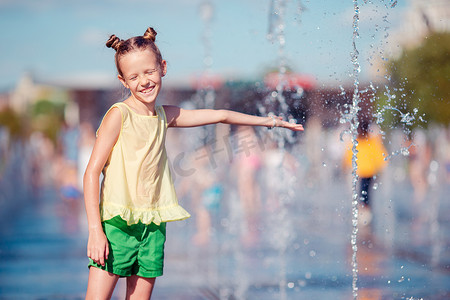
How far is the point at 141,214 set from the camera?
246 centimetres

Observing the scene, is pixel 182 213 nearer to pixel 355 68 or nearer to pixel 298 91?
pixel 355 68

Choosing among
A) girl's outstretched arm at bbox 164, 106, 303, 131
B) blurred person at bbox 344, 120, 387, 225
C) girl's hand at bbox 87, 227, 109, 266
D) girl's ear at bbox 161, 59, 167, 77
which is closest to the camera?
girl's hand at bbox 87, 227, 109, 266

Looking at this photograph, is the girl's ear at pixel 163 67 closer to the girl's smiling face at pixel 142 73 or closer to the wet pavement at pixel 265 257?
the girl's smiling face at pixel 142 73

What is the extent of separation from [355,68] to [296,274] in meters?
1.74

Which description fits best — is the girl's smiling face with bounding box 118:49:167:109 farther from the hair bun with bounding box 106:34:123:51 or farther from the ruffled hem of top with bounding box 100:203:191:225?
the ruffled hem of top with bounding box 100:203:191:225

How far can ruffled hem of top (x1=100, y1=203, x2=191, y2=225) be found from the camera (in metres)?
2.42

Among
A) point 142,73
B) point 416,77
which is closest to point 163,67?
point 142,73

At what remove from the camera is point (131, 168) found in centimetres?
247

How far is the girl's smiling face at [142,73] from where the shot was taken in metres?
2.47

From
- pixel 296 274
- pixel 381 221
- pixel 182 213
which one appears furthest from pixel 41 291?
pixel 381 221

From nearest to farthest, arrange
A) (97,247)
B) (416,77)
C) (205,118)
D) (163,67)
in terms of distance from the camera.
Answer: (97,247), (163,67), (205,118), (416,77)

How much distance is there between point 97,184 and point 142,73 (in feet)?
1.44

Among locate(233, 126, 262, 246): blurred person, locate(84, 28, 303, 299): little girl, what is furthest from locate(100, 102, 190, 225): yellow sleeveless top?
locate(233, 126, 262, 246): blurred person

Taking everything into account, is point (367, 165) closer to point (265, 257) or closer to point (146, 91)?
point (265, 257)
